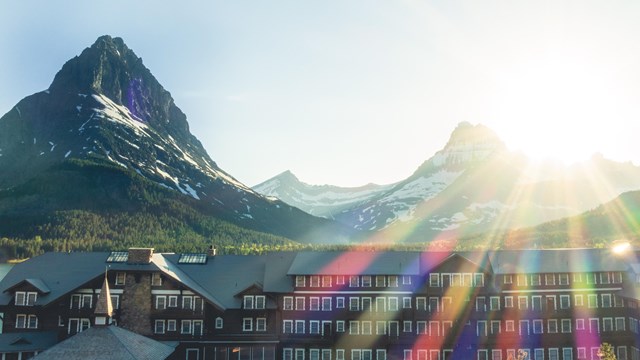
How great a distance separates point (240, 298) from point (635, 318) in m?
52.0

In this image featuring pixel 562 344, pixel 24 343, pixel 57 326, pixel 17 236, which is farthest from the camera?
pixel 17 236

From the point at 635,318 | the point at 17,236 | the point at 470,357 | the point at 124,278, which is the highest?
the point at 17,236

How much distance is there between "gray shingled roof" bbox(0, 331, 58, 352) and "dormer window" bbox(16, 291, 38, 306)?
4089mm

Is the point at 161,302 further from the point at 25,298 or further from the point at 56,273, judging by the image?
the point at 25,298

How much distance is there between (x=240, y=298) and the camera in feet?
235

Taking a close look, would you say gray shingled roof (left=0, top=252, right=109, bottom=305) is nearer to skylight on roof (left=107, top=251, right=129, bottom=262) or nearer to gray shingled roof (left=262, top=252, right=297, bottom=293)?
skylight on roof (left=107, top=251, right=129, bottom=262)

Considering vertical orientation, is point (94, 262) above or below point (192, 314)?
above

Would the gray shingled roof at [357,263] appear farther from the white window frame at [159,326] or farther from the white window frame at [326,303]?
the white window frame at [159,326]

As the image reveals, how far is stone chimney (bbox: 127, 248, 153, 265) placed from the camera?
7043 centimetres

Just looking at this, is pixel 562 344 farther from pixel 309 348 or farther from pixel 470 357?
pixel 309 348

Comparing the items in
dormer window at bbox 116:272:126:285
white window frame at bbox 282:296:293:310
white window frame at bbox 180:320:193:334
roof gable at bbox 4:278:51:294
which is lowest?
white window frame at bbox 180:320:193:334

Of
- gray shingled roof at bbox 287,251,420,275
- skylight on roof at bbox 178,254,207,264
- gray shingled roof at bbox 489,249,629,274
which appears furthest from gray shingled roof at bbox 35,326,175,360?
gray shingled roof at bbox 489,249,629,274

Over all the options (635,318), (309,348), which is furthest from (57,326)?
(635,318)

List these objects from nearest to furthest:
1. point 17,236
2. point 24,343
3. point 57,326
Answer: point 24,343 → point 57,326 → point 17,236
